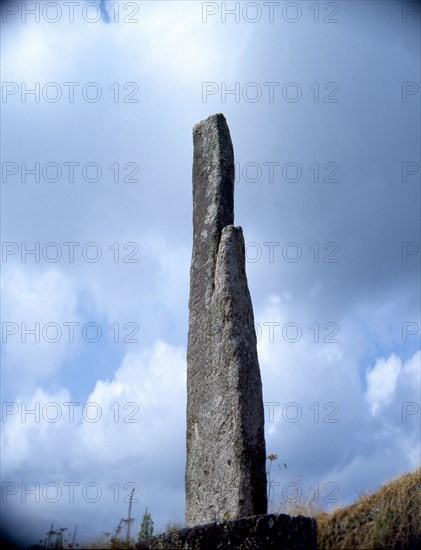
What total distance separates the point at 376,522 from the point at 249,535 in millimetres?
2884

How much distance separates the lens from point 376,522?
8.70 meters

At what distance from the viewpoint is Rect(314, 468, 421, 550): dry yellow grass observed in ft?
27.3

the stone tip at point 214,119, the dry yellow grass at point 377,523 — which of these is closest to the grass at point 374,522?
the dry yellow grass at point 377,523

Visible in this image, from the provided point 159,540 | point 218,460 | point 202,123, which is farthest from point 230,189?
point 159,540

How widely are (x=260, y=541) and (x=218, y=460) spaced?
1374 mm

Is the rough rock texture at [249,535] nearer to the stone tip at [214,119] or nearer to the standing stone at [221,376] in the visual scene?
the standing stone at [221,376]

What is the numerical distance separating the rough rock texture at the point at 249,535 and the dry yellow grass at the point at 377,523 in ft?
5.78

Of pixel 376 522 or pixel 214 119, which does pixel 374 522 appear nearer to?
pixel 376 522

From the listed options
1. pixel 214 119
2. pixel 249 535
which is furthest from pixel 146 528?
pixel 214 119

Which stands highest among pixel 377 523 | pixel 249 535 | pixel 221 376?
pixel 221 376

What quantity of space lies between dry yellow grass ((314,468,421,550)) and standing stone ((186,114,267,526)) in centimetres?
143

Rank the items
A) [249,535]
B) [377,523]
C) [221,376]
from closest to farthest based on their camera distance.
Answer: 1. [249,535]
2. [221,376]
3. [377,523]

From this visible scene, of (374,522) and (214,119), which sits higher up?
(214,119)

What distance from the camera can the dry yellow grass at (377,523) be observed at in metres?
8.32
